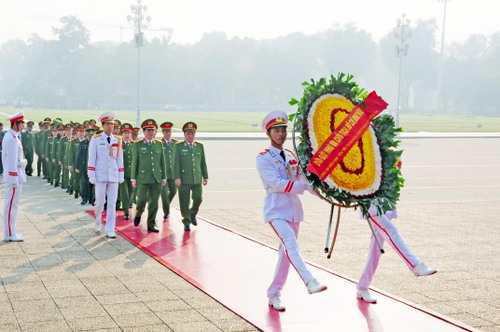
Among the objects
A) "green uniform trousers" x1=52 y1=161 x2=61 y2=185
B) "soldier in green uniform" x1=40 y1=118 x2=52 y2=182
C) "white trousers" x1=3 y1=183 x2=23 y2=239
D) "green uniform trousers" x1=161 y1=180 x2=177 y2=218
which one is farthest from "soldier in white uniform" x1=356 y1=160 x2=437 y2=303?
"soldier in green uniform" x1=40 y1=118 x2=52 y2=182

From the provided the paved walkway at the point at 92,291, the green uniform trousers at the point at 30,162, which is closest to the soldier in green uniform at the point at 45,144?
the green uniform trousers at the point at 30,162

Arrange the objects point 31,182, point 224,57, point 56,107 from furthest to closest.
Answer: point 224,57 → point 56,107 → point 31,182

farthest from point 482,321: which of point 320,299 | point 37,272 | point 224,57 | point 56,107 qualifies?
point 224,57

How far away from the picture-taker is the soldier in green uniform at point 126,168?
12.8 meters

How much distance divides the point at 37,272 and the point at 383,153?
14.3 ft

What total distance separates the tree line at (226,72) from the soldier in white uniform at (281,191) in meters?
106

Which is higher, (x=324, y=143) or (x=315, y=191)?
(x=324, y=143)

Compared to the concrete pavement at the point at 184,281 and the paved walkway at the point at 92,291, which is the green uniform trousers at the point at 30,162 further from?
the paved walkway at the point at 92,291

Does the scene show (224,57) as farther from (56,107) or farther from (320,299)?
(320,299)

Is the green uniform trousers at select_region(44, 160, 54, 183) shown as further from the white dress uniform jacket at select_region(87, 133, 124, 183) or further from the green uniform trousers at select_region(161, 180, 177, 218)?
the white dress uniform jacket at select_region(87, 133, 124, 183)

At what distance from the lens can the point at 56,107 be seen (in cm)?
11294

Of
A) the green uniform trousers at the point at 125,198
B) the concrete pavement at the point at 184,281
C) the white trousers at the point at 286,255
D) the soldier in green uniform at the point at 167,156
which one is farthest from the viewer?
the green uniform trousers at the point at 125,198

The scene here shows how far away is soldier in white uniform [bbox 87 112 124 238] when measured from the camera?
1080cm

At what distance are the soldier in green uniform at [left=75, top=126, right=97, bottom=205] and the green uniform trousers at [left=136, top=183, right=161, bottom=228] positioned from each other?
291cm
